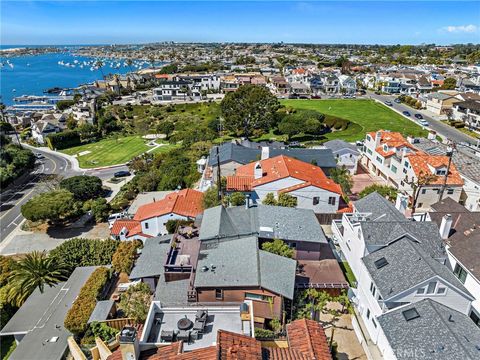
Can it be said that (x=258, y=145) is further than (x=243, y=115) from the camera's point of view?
No

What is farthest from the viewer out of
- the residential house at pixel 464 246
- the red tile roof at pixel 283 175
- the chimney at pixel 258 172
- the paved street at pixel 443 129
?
the paved street at pixel 443 129

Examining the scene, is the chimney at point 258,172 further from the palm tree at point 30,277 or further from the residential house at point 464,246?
the palm tree at point 30,277

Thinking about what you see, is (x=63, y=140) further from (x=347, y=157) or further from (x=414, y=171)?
(x=414, y=171)

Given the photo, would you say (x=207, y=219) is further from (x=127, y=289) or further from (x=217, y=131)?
(x=217, y=131)

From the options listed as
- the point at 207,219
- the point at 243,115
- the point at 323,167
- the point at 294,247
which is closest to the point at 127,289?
the point at 207,219

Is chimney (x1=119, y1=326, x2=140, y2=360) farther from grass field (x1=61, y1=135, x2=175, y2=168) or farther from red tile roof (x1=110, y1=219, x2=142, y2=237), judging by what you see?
grass field (x1=61, y1=135, x2=175, y2=168)

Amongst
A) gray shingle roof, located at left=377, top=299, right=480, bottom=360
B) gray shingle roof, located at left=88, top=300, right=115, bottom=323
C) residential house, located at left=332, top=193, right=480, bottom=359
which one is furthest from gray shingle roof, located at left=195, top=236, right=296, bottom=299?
gray shingle roof, located at left=88, top=300, right=115, bottom=323

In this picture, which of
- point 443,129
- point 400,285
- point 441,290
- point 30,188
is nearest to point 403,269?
point 400,285

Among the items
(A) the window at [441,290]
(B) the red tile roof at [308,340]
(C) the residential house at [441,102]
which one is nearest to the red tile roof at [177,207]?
(B) the red tile roof at [308,340]
